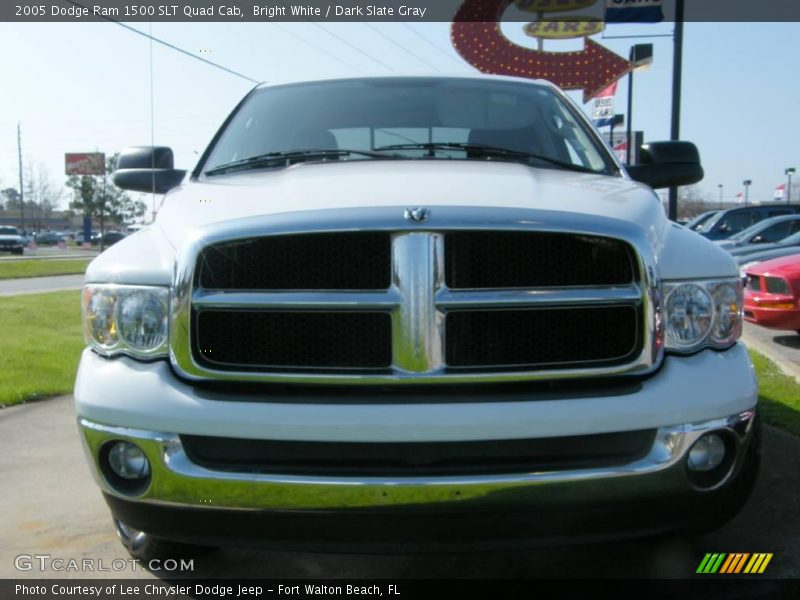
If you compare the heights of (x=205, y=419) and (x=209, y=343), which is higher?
(x=209, y=343)

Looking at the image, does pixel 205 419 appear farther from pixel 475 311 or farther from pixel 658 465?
pixel 658 465

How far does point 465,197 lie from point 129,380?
1161mm

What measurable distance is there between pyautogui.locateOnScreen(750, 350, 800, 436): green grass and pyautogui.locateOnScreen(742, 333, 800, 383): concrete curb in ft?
0.23

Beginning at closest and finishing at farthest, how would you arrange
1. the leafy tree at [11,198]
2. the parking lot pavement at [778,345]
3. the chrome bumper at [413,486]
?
the chrome bumper at [413,486], the parking lot pavement at [778,345], the leafy tree at [11,198]

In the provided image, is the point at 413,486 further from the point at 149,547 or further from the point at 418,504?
the point at 149,547

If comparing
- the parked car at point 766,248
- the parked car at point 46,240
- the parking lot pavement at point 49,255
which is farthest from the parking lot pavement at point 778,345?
the parked car at point 46,240

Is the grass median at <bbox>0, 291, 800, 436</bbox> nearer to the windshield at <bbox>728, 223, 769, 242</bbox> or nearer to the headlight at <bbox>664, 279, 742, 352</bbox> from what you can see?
the headlight at <bbox>664, 279, 742, 352</bbox>

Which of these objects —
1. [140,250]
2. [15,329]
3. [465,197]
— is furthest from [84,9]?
[465,197]

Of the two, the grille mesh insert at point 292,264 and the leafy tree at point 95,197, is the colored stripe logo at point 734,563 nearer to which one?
the grille mesh insert at point 292,264

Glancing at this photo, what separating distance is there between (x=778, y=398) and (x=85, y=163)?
73.2 m

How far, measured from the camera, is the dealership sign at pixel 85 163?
63.6 m

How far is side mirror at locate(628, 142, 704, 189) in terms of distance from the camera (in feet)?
11.9

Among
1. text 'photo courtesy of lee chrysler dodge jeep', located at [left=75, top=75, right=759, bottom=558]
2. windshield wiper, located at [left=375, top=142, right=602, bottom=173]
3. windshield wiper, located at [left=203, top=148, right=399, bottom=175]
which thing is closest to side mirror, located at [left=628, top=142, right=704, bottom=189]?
windshield wiper, located at [left=375, top=142, right=602, bottom=173]

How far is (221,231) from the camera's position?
7.64 feet
